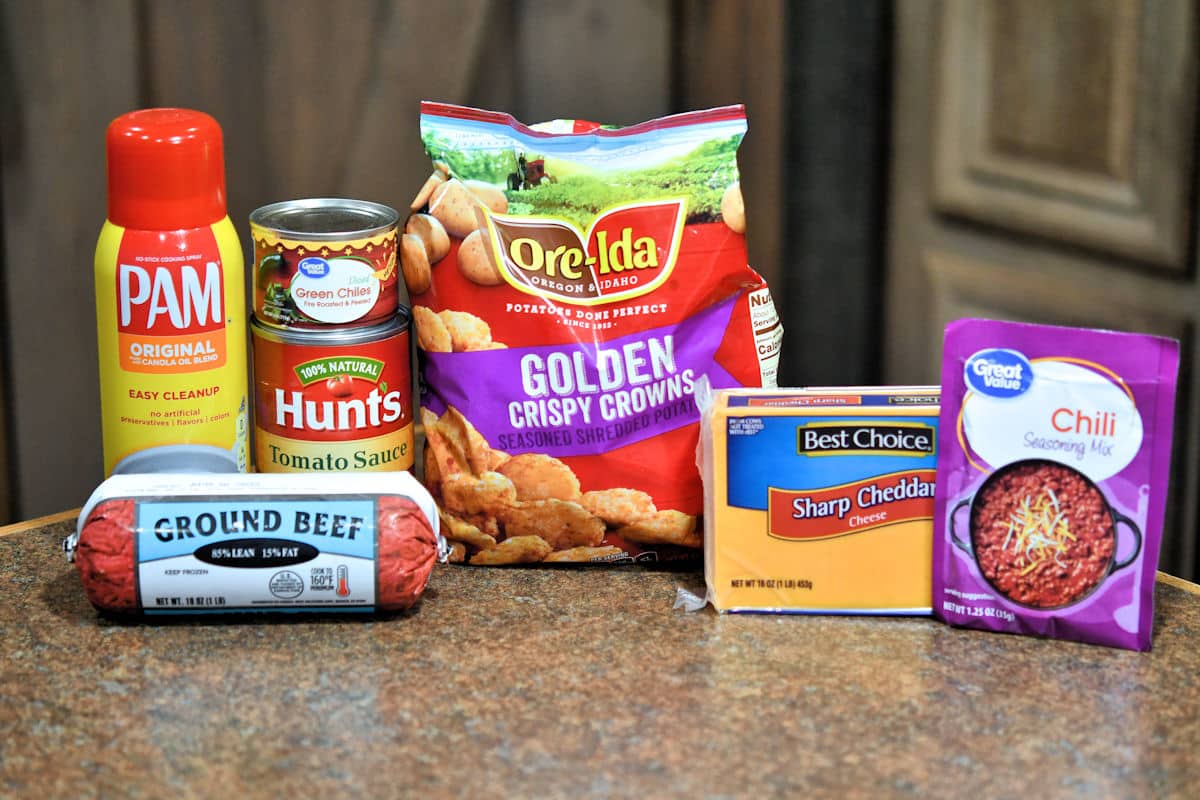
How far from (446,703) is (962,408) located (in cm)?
37

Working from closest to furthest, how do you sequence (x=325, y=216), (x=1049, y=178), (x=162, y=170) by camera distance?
(x=162, y=170) → (x=325, y=216) → (x=1049, y=178)

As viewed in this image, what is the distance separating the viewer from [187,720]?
2.66 feet

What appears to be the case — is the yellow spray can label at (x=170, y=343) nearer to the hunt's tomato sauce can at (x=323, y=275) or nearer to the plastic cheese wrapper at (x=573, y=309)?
the hunt's tomato sauce can at (x=323, y=275)

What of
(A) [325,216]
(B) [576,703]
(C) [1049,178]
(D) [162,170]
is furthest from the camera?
(C) [1049,178]

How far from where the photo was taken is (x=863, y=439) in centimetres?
93

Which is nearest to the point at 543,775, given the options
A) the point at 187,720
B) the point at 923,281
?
the point at 187,720

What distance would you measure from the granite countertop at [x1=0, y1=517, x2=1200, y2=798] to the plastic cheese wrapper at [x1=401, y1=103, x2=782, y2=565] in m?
0.07

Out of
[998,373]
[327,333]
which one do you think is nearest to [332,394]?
[327,333]

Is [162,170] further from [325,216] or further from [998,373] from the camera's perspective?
[998,373]

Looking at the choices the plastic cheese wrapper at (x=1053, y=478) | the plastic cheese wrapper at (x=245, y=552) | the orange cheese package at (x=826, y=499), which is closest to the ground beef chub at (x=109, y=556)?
the plastic cheese wrapper at (x=245, y=552)

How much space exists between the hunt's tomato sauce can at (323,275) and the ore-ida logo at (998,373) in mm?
395

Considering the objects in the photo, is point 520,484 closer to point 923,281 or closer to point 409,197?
point 409,197

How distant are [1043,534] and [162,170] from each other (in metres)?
0.62

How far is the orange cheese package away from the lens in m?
0.93
